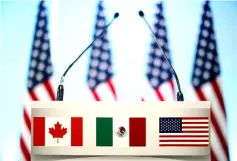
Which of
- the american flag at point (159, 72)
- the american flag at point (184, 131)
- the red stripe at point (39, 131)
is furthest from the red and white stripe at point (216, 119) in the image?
the red stripe at point (39, 131)

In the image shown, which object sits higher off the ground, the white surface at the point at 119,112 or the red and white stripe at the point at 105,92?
the red and white stripe at the point at 105,92

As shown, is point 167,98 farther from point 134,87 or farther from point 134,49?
point 134,49

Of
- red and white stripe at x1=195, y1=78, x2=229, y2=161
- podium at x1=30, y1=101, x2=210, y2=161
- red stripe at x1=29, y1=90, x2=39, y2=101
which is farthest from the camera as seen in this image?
red stripe at x1=29, y1=90, x2=39, y2=101

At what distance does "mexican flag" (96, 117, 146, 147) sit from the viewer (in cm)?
271

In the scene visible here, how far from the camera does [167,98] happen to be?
389 centimetres

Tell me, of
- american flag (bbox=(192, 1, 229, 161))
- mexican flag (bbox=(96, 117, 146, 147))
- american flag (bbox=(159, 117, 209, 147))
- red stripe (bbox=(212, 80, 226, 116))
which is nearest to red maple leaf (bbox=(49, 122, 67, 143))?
mexican flag (bbox=(96, 117, 146, 147))

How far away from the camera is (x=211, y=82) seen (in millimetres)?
3914

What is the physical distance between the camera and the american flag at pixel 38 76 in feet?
12.9

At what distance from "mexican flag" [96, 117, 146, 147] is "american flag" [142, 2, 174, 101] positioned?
1199mm

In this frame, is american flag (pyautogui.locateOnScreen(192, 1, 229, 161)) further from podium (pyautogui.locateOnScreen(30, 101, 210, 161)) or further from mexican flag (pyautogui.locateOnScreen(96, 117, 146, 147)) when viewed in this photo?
mexican flag (pyautogui.locateOnScreen(96, 117, 146, 147))

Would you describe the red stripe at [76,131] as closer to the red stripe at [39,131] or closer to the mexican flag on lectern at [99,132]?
the mexican flag on lectern at [99,132]

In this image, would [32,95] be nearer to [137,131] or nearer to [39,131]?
[39,131]

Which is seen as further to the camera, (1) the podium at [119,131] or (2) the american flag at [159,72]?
(2) the american flag at [159,72]

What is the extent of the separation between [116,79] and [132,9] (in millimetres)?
729
